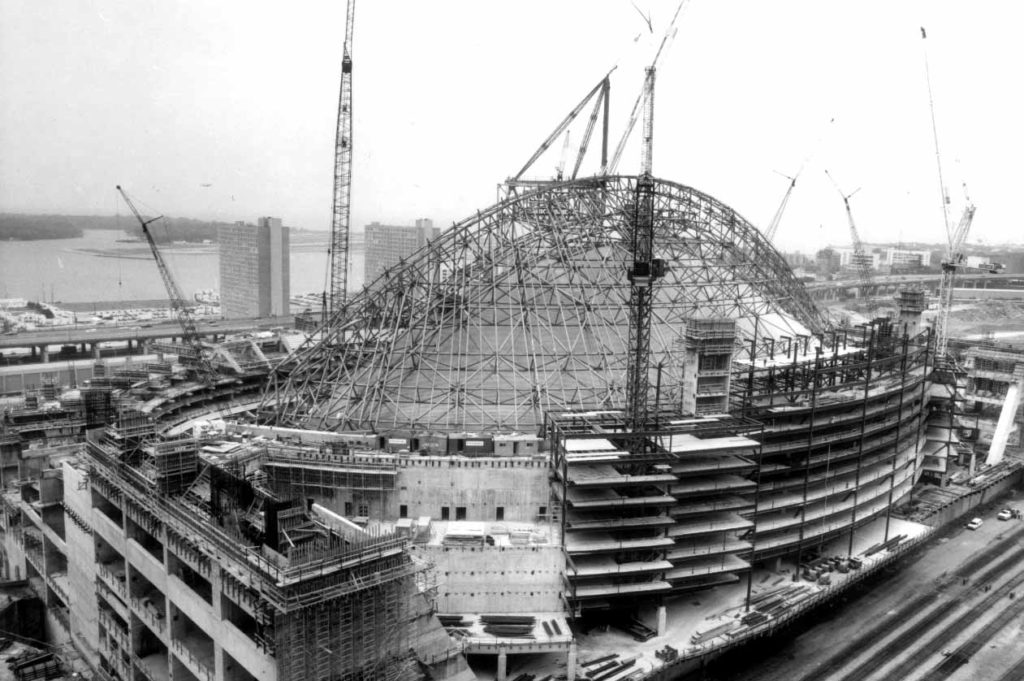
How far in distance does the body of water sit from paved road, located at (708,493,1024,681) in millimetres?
114122

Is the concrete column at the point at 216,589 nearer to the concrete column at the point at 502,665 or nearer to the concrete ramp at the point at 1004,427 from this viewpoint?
the concrete column at the point at 502,665

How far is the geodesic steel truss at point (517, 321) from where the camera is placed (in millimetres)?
71438

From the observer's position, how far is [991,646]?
63125mm

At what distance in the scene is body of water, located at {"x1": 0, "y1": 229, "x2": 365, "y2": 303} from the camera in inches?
5379

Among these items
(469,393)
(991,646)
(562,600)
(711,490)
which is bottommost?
(991,646)

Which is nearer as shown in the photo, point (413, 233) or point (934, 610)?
point (934, 610)

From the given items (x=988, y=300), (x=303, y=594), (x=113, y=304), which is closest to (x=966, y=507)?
(x=303, y=594)

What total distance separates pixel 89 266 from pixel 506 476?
138301 mm

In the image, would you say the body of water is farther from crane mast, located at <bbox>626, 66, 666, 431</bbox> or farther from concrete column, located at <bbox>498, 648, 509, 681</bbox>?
concrete column, located at <bbox>498, 648, 509, 681</bbox>

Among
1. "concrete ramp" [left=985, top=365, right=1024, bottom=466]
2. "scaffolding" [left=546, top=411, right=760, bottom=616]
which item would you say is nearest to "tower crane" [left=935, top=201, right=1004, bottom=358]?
"concrete ramp" [left=985, top=365, right=1024, bottom=466]

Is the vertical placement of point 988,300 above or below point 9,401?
above

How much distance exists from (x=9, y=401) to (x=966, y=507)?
126766mm

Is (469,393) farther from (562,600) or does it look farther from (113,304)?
(113,304)

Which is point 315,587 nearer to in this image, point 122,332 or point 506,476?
point 506,476
